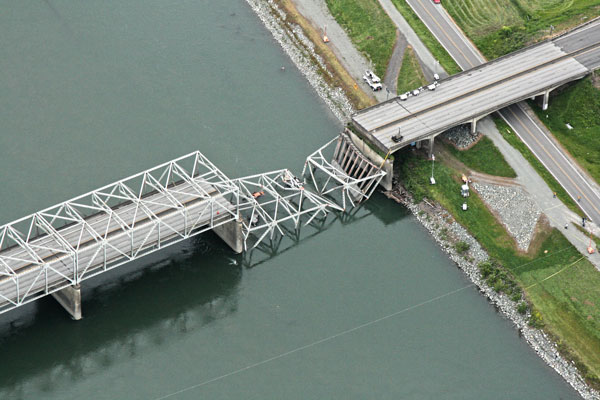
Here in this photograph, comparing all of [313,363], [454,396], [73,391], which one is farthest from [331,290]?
[73,391]

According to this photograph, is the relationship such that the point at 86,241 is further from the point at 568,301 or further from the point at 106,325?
the point at 568,301

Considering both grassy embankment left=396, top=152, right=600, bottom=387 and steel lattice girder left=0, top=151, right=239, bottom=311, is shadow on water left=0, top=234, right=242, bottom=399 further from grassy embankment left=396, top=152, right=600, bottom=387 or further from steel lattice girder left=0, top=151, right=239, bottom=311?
grassy embankment left=396, top=152, right=600, bottom=387

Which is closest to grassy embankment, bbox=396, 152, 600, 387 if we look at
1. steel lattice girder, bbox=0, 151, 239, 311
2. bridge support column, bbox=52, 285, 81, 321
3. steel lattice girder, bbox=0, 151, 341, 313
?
steel lattice girder, bbox=0, 151, 341, 313

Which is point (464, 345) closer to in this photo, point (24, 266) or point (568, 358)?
point (568, 358)

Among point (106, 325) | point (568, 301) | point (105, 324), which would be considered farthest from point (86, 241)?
point (568, 301)

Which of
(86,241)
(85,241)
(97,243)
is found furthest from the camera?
(86,241)

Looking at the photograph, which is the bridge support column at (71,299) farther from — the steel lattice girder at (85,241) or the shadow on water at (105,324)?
the steel lattice girder at (85,241)
